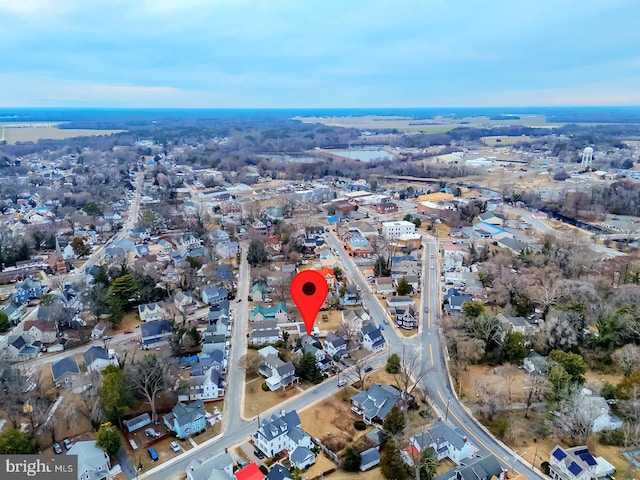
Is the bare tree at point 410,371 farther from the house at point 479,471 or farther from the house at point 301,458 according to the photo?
the house at point 301,458

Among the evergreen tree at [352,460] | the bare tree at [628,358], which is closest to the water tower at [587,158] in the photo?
the bare tree at [628,358]

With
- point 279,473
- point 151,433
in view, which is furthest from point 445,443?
point 151,433

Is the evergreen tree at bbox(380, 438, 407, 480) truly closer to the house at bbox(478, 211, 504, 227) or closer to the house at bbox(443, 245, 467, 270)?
the house at bbox(443, 245, 467, 270)

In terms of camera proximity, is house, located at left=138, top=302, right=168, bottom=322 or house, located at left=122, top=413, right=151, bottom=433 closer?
house, located at left=122, top=413, right=151, bottom=433

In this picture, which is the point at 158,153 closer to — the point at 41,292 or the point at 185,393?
the point at 41,292

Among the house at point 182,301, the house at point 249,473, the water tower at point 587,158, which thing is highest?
the water tower at point 587,158

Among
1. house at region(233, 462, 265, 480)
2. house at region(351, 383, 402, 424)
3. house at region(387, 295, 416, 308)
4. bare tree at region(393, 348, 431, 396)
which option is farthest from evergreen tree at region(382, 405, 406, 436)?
house at region(387, 295, 416, 308)
